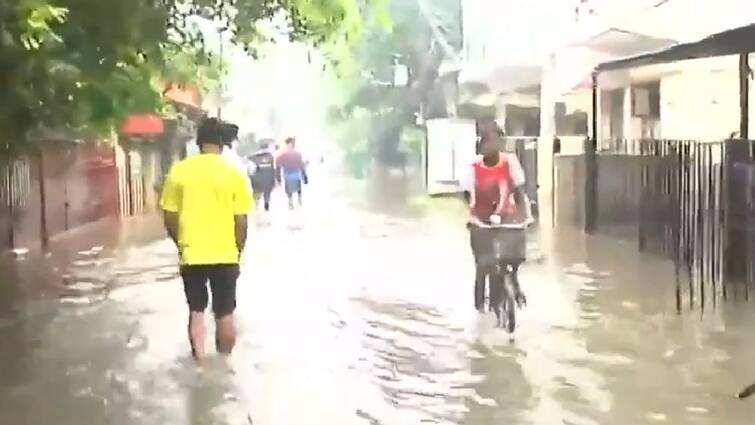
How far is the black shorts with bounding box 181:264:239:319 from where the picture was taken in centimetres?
562

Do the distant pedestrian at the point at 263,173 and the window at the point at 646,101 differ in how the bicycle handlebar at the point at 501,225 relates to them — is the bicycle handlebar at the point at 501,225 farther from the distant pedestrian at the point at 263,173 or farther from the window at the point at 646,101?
the window at the point at 646,101

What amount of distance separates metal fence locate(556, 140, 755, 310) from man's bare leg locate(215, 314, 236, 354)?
279 cm

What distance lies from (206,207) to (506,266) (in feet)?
5.94

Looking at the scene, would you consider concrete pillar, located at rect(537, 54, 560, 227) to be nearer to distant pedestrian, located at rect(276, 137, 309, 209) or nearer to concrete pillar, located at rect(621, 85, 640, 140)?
concrete pillar, located at rect(621, 85, 640, 140)

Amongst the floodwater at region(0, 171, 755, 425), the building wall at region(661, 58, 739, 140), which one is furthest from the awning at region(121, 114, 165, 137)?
the building wall at region(661, 58, 739, 140)

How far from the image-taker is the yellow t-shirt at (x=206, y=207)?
5555mm

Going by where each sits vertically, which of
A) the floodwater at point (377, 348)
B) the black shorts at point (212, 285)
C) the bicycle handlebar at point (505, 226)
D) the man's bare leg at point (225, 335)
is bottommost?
the floodwater at point (377, 348)

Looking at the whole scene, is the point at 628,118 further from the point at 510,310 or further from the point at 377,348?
the point at 377,348

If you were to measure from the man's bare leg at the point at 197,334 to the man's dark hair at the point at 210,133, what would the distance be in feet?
2.77

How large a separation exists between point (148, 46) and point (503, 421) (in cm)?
431

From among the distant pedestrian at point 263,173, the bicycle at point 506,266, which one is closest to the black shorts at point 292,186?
the distant pedestrian at point 263,173

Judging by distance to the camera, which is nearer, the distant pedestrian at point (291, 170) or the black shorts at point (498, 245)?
the black shorts at point (498, 245)

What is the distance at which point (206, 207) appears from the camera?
556 centimetres

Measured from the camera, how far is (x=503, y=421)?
463 centimetres
